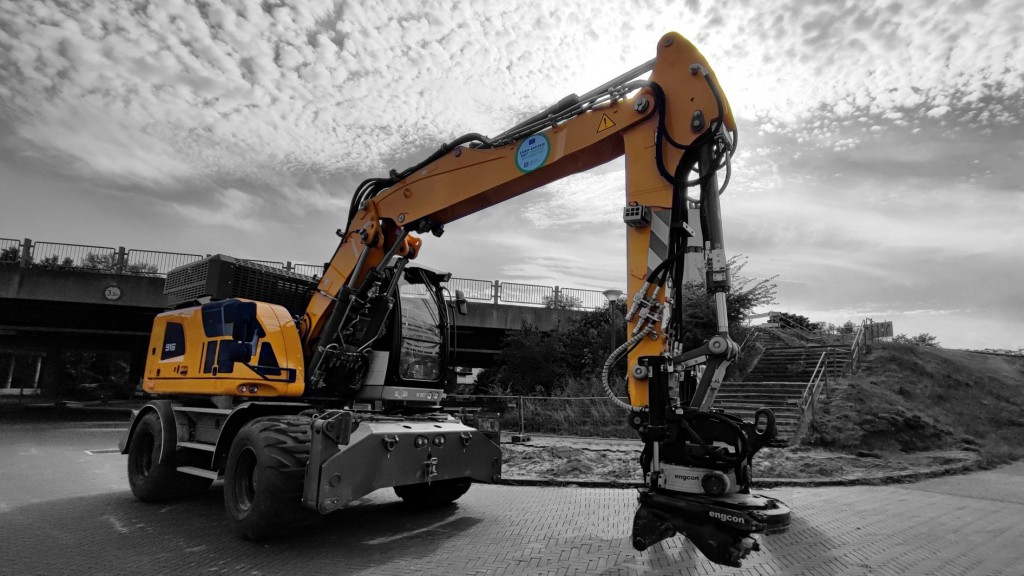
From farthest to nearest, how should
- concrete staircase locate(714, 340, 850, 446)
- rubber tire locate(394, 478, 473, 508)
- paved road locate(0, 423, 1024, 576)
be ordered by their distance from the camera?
concrete staircase locate(714, 340, 850, 446)
rubber tire locate(394, 478, 473, 508)
paved road locate(0, 423, 1024, 576)

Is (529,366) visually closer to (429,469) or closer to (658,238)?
(429,469)

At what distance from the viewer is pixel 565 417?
→ 17938 millimetres

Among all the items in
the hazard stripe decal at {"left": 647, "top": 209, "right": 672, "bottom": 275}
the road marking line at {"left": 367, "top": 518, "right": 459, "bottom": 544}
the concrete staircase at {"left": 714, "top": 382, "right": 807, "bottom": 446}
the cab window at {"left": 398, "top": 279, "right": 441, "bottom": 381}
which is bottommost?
the road marking line at {"left": 367, "top": 518, "right": 459, "bottom": 544}

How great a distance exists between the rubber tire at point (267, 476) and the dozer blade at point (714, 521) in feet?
10.1

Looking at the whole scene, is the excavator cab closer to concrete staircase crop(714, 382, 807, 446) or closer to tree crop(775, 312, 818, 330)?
concrete staircase crop(714, 382, 807, 446)

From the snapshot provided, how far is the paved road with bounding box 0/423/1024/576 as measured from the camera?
5.32 metres

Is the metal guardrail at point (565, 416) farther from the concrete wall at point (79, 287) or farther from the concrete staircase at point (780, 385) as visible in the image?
the concrete wall at point (79, 287)

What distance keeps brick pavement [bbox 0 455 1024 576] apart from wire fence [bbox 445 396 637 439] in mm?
8750

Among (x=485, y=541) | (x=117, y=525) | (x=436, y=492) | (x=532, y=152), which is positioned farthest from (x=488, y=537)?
(x=117, y=525)

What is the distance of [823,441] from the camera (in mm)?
14711

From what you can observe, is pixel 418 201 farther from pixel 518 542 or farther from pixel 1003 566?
pixel 1003 566

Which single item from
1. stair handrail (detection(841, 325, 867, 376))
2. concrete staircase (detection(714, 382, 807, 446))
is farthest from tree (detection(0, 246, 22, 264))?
stair handrail (detection(841, 325, 867, 376))

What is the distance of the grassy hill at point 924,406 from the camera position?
585 inches

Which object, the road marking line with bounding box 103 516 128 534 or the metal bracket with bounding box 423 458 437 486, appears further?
the road marking line with bounding box 103 516 128 534
